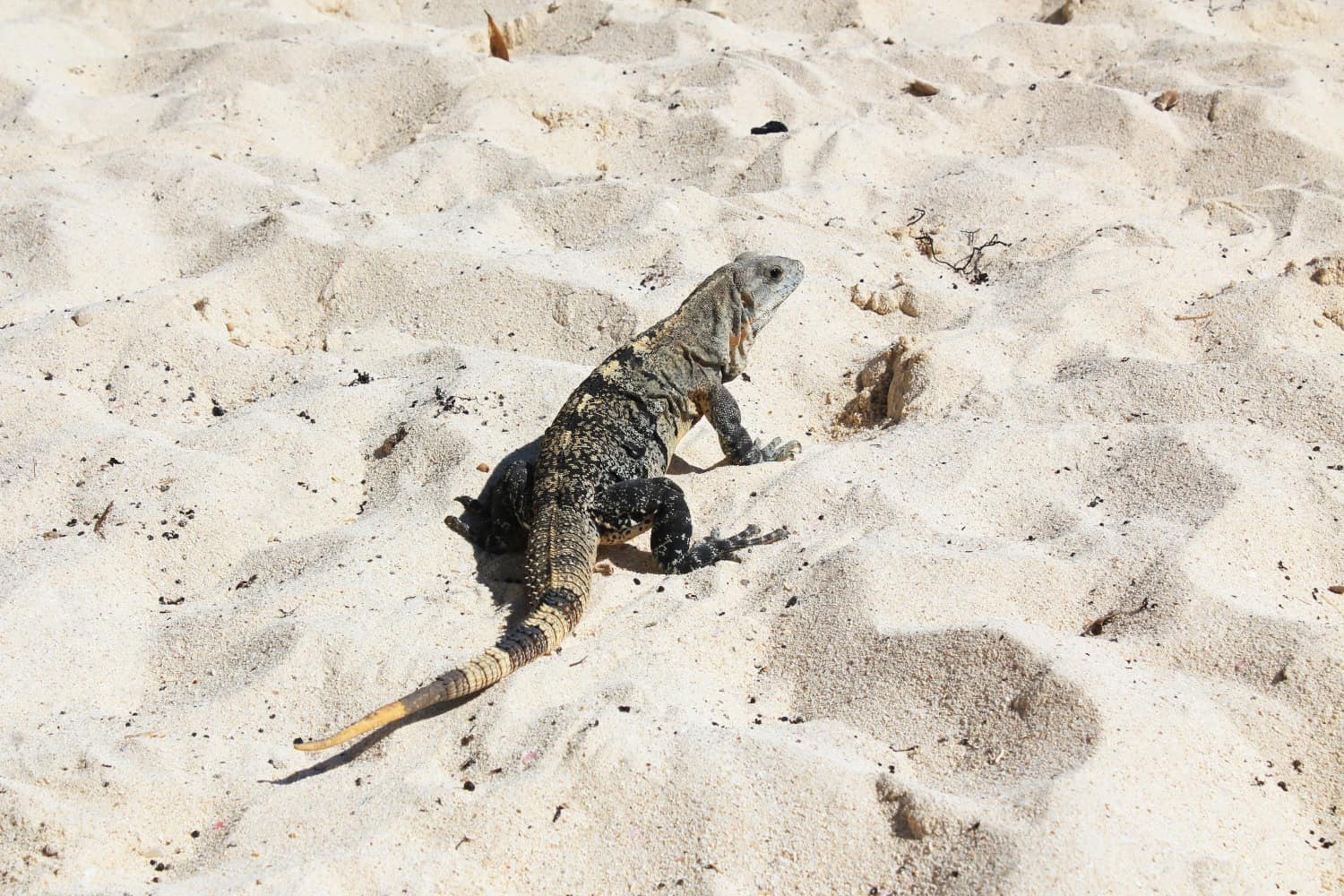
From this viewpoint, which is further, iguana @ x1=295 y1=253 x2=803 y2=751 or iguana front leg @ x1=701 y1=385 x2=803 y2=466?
iguana front leg @ x1=701 y1=385 x2=803 y2=466

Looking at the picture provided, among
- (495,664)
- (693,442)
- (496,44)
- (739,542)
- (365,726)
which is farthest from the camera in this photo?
(496,44)

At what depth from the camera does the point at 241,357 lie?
5.91m

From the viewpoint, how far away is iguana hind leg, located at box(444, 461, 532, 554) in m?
4.73

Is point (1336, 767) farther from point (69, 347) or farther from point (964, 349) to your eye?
point (69, 347)

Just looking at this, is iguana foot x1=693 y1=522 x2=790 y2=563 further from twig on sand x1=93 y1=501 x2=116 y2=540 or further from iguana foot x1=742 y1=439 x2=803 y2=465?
twig on sand x1=93 y1=501 x2=116 y2=540

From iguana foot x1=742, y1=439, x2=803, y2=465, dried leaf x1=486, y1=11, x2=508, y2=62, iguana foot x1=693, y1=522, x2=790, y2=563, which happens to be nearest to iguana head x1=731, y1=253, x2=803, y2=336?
iguana foot x1=742, y1=439, x2=803, y2=465

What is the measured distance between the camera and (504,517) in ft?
15.6

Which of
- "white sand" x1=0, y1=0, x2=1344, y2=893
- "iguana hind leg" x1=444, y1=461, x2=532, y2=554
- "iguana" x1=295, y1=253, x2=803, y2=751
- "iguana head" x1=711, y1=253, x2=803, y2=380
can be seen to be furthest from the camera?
"iguana head" x1=711, y1=253, x2=803, y2=380

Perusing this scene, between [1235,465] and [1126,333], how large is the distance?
1450mm

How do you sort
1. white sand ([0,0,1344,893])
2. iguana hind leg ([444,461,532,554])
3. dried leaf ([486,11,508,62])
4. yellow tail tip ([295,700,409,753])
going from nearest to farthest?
white sand ([0,0,1344,893]), yellow tail tip ([295,700,409,753]), iguana hind leg ([444,461,532,554]), dried leaf ([486,11,508,62])

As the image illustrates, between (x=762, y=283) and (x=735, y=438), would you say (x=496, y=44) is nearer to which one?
(x=762, y=283)

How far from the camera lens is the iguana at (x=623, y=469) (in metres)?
3.95

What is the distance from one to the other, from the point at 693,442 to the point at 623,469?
1.01m

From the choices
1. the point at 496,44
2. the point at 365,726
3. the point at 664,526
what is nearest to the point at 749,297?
the point at 664,526
